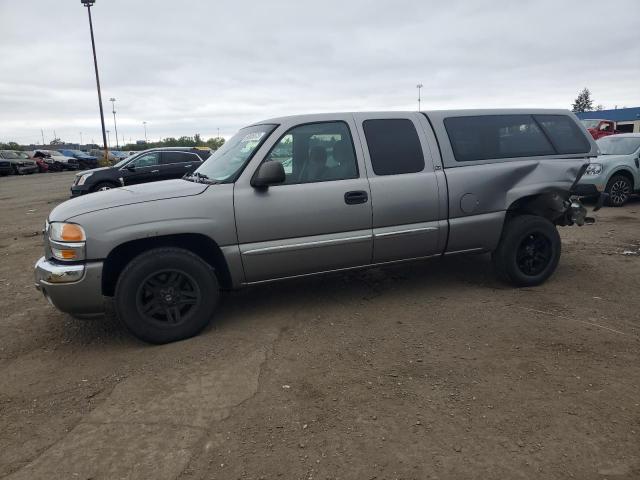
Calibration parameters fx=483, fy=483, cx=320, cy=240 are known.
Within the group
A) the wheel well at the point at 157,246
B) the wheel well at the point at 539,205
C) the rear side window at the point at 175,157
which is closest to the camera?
the wheel well at the point at 157,246

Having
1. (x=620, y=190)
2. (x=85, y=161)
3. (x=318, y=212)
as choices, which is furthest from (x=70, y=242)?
(x=85, y=161)

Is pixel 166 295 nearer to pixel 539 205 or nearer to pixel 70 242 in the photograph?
pixel 70 242

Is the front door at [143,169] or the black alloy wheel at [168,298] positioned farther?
the front door at [143,169]

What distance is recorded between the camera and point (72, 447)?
257cm

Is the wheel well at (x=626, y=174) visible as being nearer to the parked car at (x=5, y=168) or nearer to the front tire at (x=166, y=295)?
the front tire at (x=166, y=295)

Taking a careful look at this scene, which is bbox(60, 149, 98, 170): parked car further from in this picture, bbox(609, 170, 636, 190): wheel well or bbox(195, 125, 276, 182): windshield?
bbox(195, 125, 276, 182): windshield

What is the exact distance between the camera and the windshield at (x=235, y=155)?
13.6ft

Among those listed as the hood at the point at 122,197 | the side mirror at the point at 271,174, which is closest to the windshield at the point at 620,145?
the side mirror at the point at 271,174

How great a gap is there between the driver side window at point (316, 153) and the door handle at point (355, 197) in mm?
158

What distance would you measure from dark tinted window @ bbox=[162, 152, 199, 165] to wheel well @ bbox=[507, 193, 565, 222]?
10344 mm

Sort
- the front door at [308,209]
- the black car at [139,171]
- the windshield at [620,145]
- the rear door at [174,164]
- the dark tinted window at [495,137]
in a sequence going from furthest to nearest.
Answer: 1. the rear door at [174,164]
2. the black car at [139,171]
3. the windshield at [620,145]
4. the dark tinted window at [495,137]
5. the front door at [308,209]

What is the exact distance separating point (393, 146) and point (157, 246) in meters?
2.27

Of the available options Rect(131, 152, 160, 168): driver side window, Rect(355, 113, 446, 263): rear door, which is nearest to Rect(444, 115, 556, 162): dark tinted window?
Rect(355, 113, 446, 263): rear door

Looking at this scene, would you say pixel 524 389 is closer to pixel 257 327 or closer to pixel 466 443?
pixel 466 443
